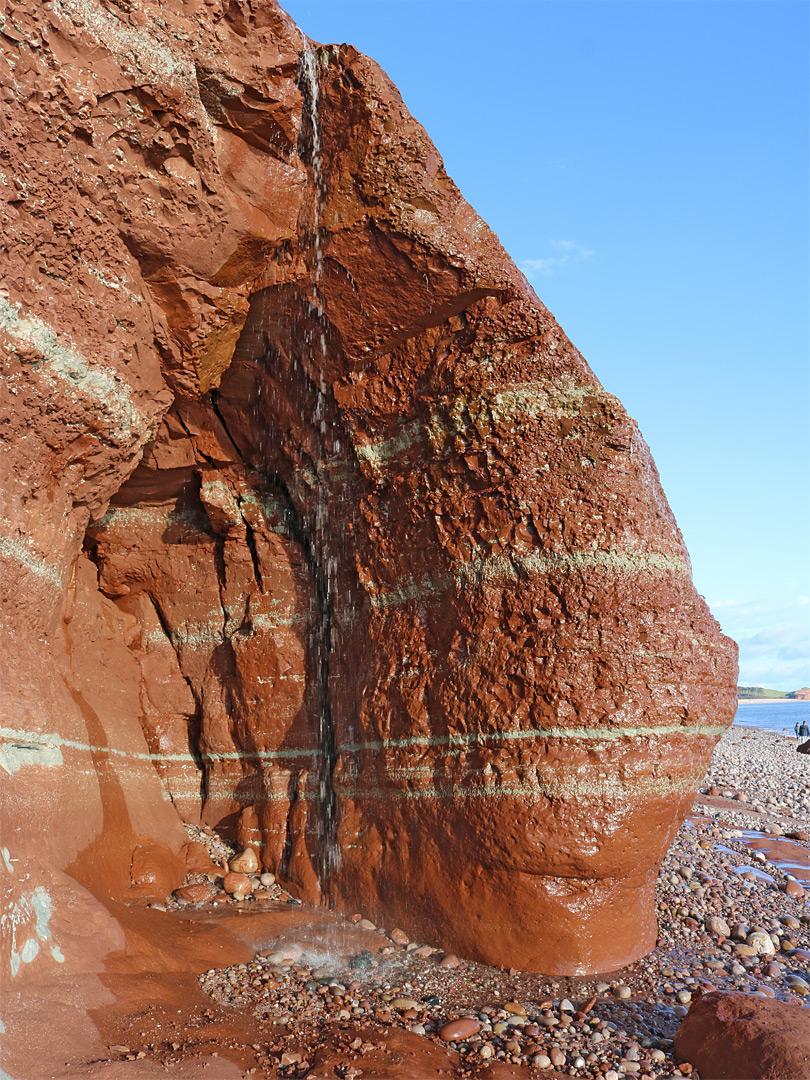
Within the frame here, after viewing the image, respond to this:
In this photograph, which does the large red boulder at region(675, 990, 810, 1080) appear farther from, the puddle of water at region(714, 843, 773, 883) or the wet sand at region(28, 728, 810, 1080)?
the puddle of water at region(714, 843, 773, 883)

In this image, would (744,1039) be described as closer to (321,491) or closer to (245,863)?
(245,863)

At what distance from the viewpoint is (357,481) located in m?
6.22

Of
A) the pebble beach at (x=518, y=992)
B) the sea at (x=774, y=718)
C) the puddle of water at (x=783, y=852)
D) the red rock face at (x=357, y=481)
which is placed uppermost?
the red rock face at (x=357, y=481)

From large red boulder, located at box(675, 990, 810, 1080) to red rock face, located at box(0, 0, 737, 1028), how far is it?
1.08m

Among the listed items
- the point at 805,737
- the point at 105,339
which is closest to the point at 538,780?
the point at 105,339

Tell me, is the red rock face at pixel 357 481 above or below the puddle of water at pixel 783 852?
above

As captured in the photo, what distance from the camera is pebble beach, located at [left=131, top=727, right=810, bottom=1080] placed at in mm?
3775

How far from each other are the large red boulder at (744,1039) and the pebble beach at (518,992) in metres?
0.13

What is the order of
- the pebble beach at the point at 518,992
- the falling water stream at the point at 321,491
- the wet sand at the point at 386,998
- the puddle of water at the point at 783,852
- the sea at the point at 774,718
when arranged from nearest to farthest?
the wet sand at the point at 386,998, the pebble beach at the point at 518,992, the falling water stream at the point at 321,491, the puddle of water at the point at 783,852, the sea at the point at 774,718

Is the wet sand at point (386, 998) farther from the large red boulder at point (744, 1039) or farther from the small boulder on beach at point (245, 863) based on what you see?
the small boulder on beach at point (245, 863)

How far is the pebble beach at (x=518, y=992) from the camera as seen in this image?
3775 mm

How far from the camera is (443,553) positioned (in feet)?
18.1

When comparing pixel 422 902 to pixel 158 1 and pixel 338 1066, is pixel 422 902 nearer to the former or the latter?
pixel 338 1066

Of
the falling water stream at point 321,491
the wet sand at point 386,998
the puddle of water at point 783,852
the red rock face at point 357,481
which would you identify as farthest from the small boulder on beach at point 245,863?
the puddle of water at point 783,852
